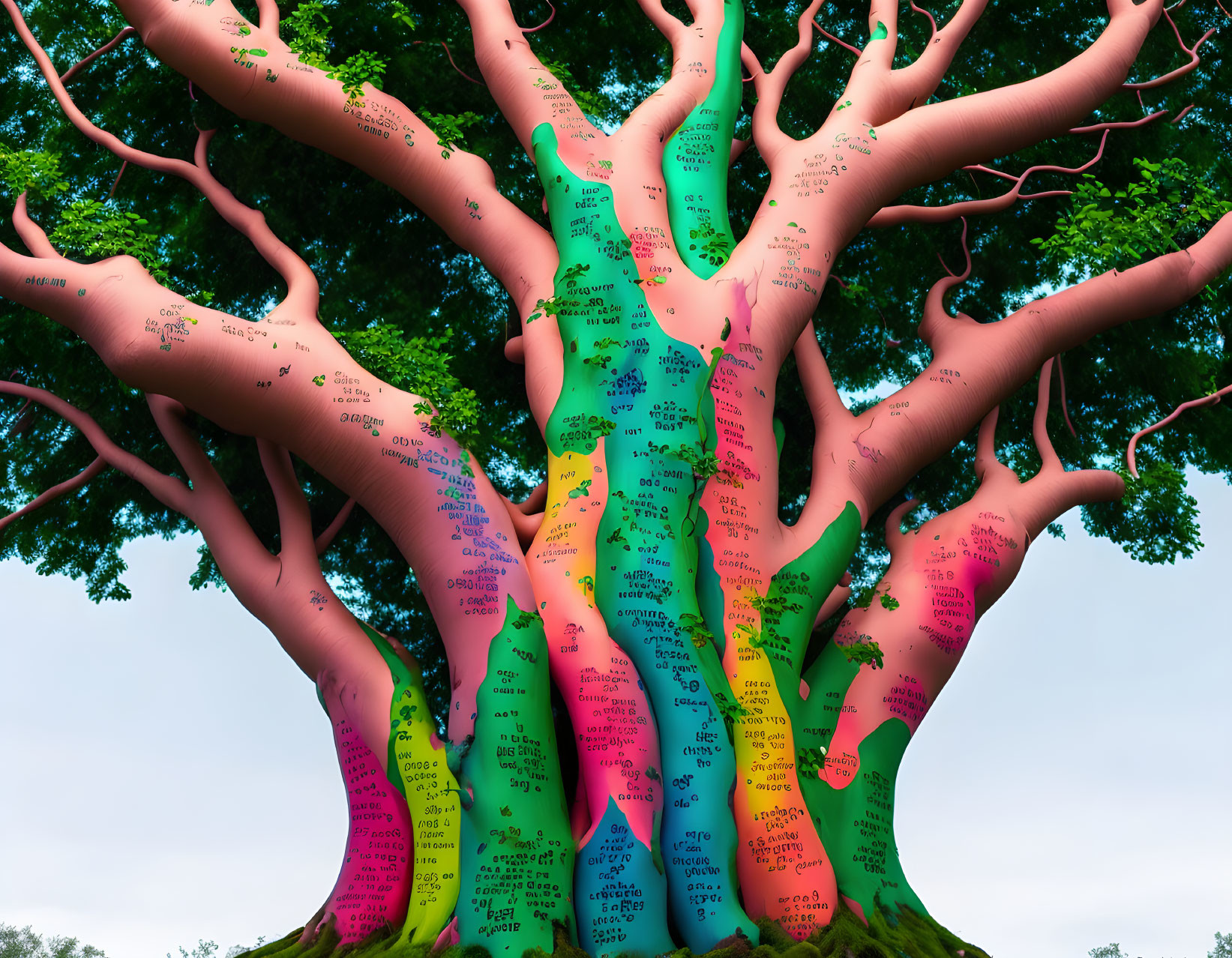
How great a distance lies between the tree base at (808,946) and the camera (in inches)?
225

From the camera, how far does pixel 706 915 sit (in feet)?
19.4

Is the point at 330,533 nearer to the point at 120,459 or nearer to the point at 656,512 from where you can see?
the point at 120,459

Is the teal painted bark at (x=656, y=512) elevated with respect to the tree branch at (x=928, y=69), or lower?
lower

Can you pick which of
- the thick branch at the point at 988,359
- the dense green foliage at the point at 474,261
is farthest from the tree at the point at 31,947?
the thick branch at the point at 988,359

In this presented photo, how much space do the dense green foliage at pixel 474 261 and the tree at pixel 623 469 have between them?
A: 46cm

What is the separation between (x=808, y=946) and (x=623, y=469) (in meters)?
2.72

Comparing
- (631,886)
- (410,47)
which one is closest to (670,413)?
(631,886)

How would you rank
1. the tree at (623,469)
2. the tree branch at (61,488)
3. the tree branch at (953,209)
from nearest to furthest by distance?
the tree at (623,469) → the tree branch at (61,488) → the tree branch at (953,209)

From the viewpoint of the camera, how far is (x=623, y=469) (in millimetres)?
6617

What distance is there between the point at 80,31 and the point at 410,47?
3.13 metres

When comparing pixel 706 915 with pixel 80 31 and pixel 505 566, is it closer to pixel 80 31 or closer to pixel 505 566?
pixel 505 566

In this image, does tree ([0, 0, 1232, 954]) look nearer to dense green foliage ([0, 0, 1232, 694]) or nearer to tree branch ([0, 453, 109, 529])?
tree branch ([0, 453, 109, 529])

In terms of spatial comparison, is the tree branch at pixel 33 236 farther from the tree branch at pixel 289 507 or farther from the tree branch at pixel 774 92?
the tree branch at pixel 774 92

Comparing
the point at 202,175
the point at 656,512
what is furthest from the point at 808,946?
the point at 202,175
